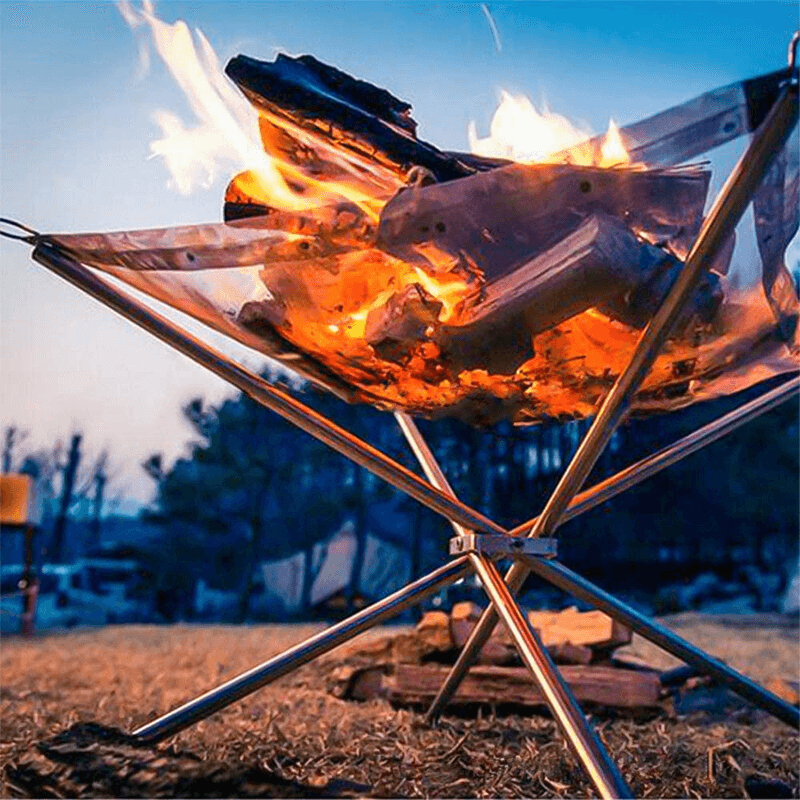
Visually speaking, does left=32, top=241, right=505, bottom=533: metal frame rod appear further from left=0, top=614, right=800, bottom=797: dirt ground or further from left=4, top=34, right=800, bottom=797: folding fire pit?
left=0, top=614, right=800, bottom=797: dirt ground

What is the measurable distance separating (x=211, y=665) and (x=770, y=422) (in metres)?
6.89

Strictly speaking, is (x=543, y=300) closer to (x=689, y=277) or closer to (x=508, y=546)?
(x=689, y=277)

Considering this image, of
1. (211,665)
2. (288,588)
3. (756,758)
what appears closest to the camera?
(756,758)

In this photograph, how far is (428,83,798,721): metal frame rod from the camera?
115 centimetres

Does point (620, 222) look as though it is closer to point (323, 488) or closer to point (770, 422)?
point (770, 422)

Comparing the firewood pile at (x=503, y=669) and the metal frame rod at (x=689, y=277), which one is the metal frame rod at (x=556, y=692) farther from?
the firewood pile at (x=503, y=669)

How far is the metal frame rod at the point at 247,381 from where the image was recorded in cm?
150

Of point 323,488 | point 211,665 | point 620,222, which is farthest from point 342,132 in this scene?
point 323,488

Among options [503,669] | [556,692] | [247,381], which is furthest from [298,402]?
[503,669]

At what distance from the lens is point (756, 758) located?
198 cm

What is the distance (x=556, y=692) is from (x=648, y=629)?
297 mm

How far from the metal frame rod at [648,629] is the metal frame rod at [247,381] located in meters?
0.14

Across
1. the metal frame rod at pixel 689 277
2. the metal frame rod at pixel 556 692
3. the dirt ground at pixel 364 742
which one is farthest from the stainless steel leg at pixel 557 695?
the dirt ground at pixel 364 742

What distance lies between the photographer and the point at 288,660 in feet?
5.51
